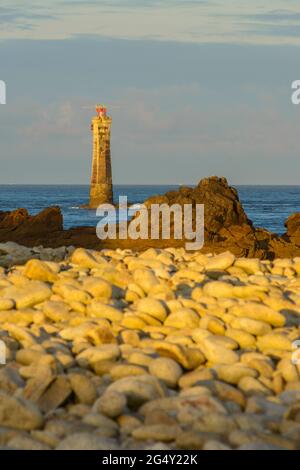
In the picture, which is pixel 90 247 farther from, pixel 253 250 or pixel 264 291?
pixel 264 291

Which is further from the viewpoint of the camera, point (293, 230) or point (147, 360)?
point (293, 230)

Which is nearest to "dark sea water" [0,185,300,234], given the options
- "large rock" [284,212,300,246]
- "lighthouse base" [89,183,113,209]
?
"lighthouse base" [89,183,113,209]

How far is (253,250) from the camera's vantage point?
15.5 meters

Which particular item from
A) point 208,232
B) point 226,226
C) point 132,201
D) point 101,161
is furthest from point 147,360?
point 132,201

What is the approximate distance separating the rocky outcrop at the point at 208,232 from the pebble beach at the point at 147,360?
5.91 m

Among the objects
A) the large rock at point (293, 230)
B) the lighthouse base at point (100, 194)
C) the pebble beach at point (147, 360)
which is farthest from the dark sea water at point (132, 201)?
the pebble beach at point (147, 360)

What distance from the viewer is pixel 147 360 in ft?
22.4

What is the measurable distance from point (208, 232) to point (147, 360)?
32.0ft

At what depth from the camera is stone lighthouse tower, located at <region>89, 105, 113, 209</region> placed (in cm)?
5956

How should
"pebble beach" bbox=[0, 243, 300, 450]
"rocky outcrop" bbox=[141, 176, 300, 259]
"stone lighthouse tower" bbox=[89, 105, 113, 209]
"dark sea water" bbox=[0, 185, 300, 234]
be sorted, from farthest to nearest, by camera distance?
"stone lighthouse tower" bbox=[89, 105, 113, 209] < "dark sea water" bbox=[0, 185, 300, 234] < "rocky outcrop" bbox=[141, 176, 300, 259] < "pebble beach" bbox=[0, 243, 300, 450]

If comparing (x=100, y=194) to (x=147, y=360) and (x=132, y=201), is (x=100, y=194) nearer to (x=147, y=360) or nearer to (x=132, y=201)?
(x=132, y=201)

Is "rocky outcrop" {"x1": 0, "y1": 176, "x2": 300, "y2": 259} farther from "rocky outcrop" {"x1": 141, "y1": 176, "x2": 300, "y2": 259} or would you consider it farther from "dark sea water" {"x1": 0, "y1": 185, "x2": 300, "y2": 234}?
"dark sea water" {"x1": 0, "y1": 185, "x2": 300, "y2": 234}

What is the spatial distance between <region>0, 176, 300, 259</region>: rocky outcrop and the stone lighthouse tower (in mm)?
40299

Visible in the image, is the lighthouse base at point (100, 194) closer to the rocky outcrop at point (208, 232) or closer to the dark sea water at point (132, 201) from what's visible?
the dark sea water at point (132, 201)
